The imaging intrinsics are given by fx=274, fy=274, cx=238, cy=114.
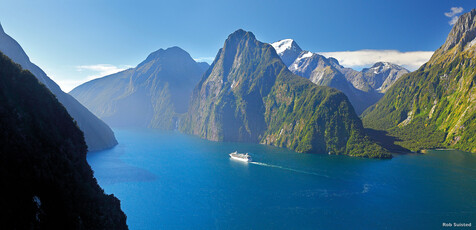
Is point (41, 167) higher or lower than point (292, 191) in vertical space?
higher

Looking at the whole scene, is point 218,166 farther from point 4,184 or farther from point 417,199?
point 4,184

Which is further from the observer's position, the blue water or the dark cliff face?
the blue water

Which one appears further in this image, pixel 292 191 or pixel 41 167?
pixel 292 191

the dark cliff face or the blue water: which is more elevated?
the dark cliff face

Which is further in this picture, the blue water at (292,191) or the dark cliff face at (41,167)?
the blue water at (292,191)

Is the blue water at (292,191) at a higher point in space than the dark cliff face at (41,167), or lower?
lower
